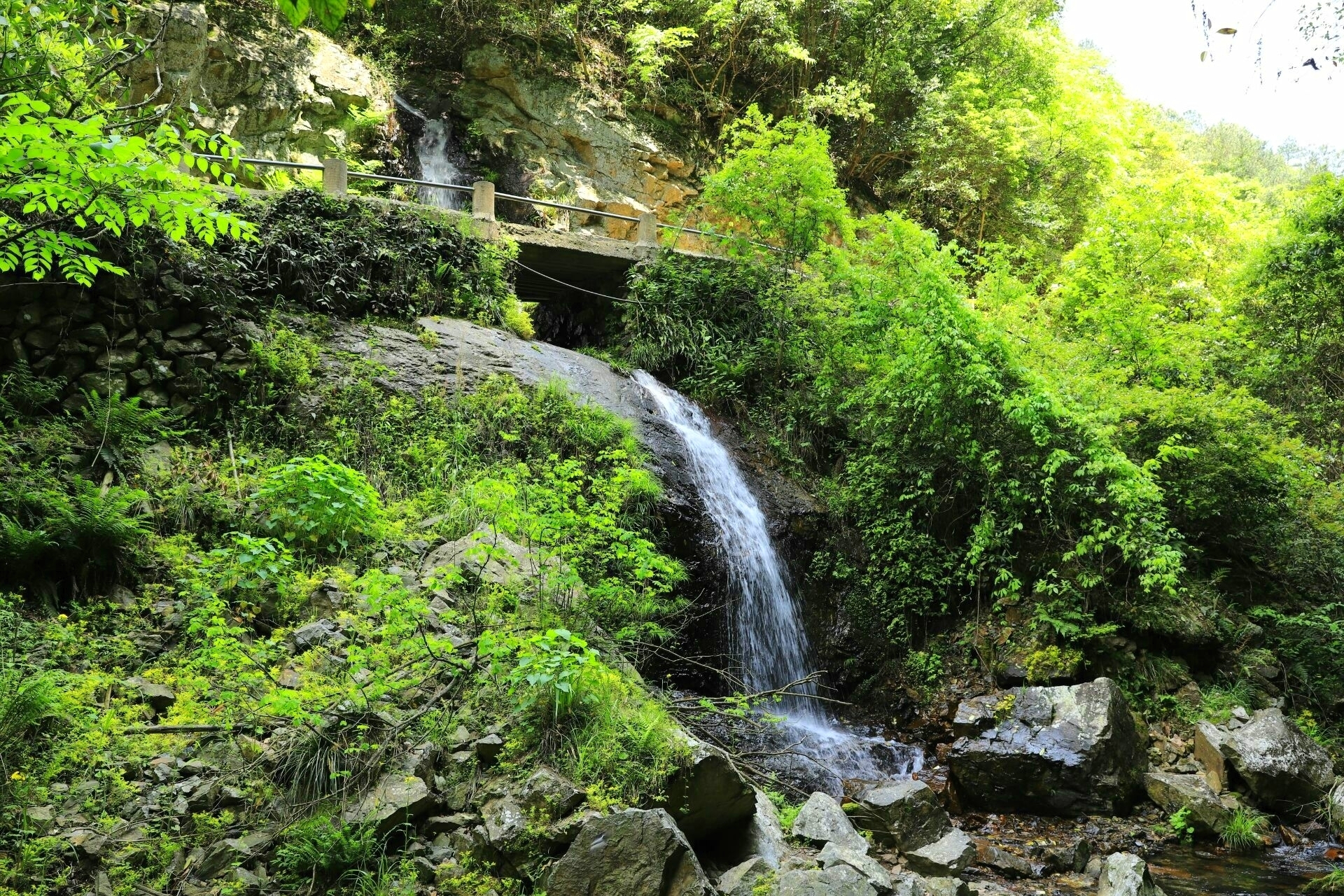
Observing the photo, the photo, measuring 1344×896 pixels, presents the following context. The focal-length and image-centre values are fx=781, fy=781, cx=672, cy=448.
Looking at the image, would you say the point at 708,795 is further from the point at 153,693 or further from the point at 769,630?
the point at 769,630

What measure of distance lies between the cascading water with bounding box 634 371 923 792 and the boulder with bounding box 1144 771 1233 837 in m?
2.29

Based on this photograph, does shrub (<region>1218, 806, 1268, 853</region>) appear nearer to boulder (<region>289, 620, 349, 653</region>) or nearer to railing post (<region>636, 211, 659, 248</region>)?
boulder (<region>289, 620, 349, 653</region>)

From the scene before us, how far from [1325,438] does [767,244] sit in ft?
28.8

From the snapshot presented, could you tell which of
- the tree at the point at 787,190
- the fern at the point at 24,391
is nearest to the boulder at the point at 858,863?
the fern at the point at 24,391

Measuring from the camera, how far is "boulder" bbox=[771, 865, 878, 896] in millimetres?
4047

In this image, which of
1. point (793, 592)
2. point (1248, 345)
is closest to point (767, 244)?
point (793, 592)

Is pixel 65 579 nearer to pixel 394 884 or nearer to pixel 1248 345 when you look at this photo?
pixel 394 884

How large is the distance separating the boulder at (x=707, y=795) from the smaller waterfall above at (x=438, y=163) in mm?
15466

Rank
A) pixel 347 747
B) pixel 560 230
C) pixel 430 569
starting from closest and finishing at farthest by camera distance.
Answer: pixel 347 747 < pixel 430 569 < pixel 560 230

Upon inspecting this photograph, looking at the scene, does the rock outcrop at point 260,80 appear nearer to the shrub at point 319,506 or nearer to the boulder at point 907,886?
the shrub at point 319,506

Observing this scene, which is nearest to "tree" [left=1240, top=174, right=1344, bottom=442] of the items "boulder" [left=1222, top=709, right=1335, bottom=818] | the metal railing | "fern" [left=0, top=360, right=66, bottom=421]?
"boulder" [left=1222, top=709, right=1335, bottom=818]

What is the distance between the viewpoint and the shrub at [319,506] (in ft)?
21.0

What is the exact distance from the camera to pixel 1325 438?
11.4 metres

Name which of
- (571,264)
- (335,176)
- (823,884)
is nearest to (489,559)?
(823,884)
